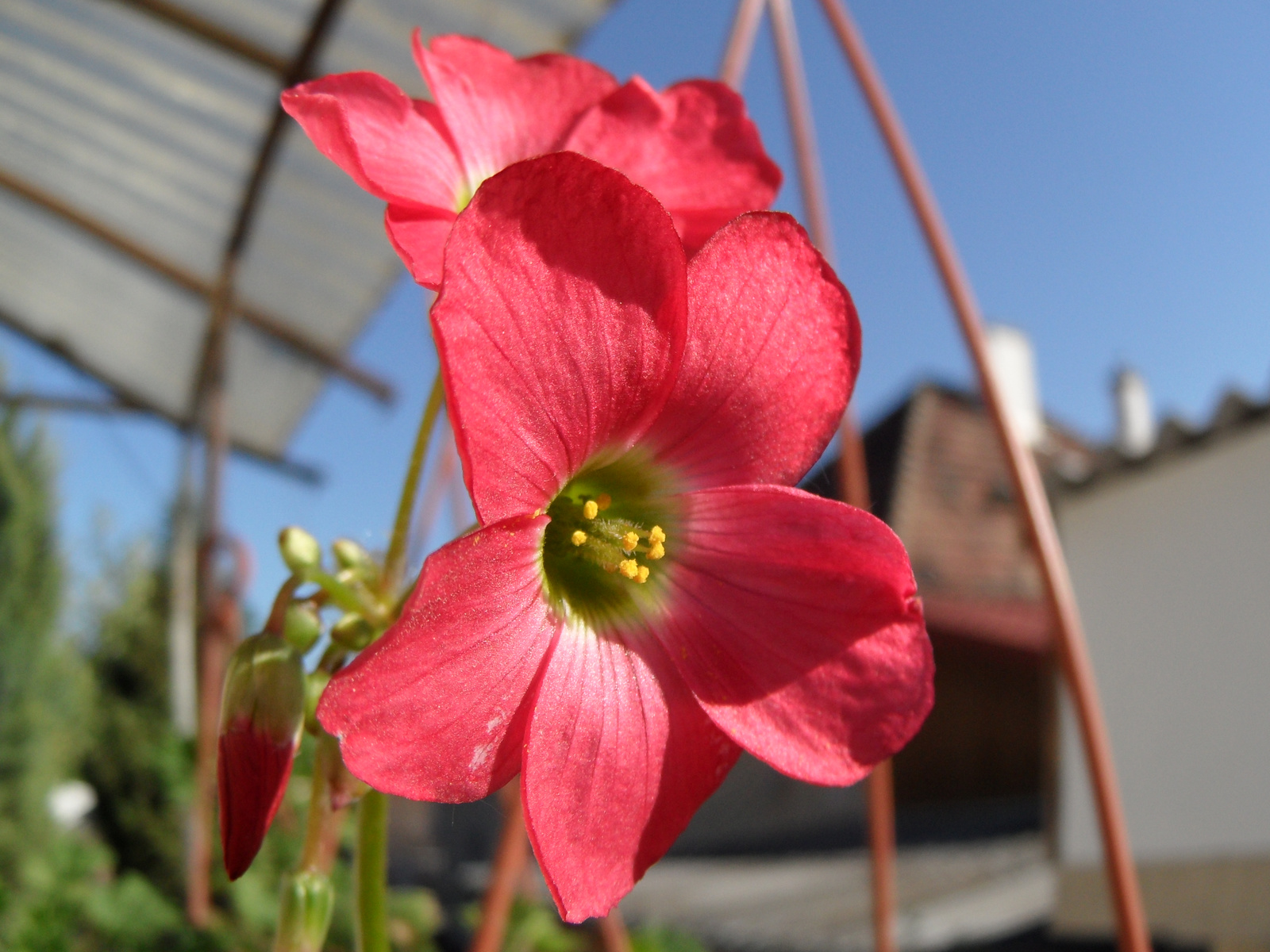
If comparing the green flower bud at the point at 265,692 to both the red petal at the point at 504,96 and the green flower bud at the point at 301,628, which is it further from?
the red petal at the point at 504,96

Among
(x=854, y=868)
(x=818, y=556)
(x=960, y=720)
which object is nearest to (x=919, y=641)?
(x=818, y=556)

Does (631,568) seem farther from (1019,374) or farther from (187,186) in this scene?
(1019,374)


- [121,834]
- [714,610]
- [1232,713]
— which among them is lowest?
[121,834]

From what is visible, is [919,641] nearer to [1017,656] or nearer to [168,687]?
[168,687]

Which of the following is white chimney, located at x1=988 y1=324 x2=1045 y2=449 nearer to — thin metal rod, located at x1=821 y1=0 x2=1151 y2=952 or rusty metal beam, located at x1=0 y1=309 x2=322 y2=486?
rusty metal beam, located at x1=0 y1=309 x2=322 y2=486

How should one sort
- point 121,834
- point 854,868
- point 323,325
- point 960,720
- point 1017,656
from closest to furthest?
point 121,834, point 323,325, point 854,868, point 1017,656, point 960,720

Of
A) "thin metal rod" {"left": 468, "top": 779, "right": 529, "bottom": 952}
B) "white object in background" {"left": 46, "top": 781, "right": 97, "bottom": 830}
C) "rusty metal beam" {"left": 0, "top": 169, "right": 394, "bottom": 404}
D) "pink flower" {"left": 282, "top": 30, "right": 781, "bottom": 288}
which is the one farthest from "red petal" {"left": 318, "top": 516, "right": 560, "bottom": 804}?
"rusty metal beam" {"left": 0, "top": 169, "right": 394, "bottom": 404}

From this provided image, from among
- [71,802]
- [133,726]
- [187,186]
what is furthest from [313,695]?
[133,726]
